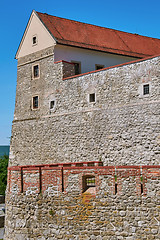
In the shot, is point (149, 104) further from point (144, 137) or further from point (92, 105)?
point (92, 105)

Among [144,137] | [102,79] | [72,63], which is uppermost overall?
[72,63]

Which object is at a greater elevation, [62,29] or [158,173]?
[62,29]

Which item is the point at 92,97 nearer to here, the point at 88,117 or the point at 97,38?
the point at 88,117

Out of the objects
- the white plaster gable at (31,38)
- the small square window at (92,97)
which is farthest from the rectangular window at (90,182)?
the white plaster gable at (31,38)

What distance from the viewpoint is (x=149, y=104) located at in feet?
62.8

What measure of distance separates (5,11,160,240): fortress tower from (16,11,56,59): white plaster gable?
0.07m

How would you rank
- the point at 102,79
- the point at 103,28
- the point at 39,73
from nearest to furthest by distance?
the point at 102,79 → the point at 39,73 → the point at 103,28

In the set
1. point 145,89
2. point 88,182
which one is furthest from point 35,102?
point 88,182

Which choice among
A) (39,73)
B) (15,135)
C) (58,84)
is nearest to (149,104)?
(58,84)

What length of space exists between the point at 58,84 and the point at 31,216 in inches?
425

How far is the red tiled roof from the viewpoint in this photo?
25469 mm

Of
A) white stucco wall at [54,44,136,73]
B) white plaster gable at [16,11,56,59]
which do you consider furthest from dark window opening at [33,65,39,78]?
white stucco wall at [54,44,136,73]

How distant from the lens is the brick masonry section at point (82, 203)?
12414mm

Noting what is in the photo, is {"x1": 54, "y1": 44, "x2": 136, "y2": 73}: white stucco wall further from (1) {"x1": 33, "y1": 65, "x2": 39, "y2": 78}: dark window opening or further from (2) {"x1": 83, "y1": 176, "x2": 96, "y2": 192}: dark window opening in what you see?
(2) {"x1": 83, "y1": 176, "x2": 96, "y2": 192}: dark window opening
